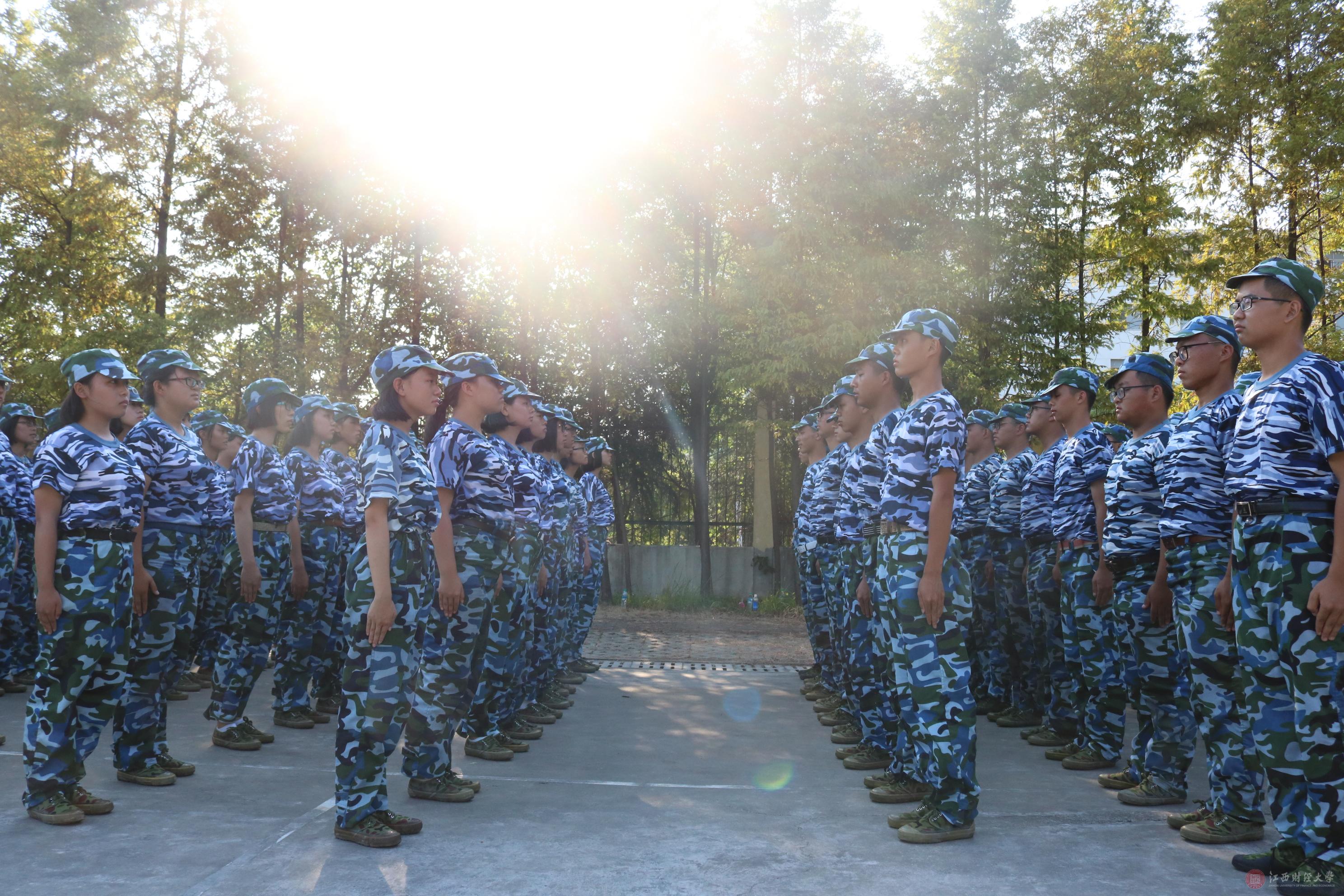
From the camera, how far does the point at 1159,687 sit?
5.20 m

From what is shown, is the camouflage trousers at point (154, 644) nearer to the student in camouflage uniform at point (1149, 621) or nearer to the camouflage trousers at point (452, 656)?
the camouflage trousers at point (452, 656)

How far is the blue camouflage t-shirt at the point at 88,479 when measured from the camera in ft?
15.3

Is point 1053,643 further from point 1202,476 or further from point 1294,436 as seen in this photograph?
point 1294,436

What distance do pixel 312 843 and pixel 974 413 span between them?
244 inches

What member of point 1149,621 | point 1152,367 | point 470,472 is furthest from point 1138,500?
point 470,472

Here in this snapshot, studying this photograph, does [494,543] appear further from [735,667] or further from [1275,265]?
[735,667]

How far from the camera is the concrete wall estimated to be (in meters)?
19.8

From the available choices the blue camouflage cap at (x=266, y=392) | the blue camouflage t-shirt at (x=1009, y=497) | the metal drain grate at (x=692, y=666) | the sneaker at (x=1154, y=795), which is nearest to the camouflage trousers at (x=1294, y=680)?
the sneaker at (x=1154, y=795)

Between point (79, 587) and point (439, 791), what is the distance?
6.30ft

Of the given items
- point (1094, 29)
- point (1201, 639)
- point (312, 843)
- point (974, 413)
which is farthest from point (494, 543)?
point (1094, 29)

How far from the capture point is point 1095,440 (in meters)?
6.33

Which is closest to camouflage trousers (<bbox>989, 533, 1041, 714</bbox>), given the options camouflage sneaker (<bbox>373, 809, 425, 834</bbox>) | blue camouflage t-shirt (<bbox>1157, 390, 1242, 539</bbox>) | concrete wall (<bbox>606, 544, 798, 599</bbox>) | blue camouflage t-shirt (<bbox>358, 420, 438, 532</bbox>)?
blue camouflage t-shirt (<bbox>1157, 390, 1242, 539</bbox>)

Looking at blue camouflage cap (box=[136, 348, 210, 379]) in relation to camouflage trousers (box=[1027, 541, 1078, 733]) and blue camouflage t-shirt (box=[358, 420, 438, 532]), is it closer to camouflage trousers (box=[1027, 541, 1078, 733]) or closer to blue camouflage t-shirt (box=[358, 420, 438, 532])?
blue camouflage t-shirt (box=[358, 420, 438, 532])

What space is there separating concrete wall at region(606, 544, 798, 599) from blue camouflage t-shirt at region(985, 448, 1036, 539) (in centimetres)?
1203
